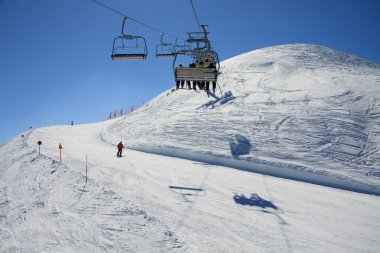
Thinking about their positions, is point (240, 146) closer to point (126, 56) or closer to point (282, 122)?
point (282, 122)

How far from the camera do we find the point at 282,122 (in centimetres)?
2003

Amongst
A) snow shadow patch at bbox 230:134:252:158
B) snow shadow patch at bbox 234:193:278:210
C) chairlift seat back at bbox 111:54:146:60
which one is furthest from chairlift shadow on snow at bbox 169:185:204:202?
snow shadow patch at bbox 230:134:252:158

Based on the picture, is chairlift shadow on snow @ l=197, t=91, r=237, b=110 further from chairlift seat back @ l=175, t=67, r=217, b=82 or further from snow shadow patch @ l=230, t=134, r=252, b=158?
chairlift seat back @ l=175, t=67, r=217, b=82

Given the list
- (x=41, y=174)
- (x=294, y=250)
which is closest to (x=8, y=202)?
(x=41, y=174)

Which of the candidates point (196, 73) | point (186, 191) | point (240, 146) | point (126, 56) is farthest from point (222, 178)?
point (126, 56)

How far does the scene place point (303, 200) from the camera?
36.9 feet

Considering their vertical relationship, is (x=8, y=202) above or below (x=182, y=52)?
below

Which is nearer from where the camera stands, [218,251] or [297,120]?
[218,251]

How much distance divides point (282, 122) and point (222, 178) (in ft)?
29.0

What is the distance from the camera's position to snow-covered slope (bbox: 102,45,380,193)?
15836 millimetres

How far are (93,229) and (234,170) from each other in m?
9.40

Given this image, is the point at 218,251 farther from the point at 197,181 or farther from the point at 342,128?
the point at 342,128

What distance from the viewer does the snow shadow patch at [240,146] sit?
57.1ft

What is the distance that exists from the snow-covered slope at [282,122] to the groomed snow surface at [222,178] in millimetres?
101
